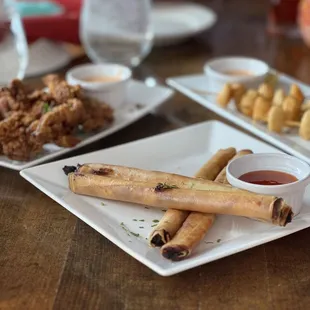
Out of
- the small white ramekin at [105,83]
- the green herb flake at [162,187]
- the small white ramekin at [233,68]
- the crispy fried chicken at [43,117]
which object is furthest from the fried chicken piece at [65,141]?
the small white ramekin at [233,68]

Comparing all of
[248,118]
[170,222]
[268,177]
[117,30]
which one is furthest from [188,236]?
[117,30]

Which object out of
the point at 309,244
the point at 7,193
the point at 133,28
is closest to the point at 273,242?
the point at 309,244

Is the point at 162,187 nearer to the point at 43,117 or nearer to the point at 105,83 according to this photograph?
the point at 43,117

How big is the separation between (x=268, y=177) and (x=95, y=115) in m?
0.45

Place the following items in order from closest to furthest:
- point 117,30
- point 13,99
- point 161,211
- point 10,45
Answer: point 161,211 → point 13,99 → point 10,45 → point 117,30

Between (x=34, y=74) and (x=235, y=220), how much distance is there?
101 cm

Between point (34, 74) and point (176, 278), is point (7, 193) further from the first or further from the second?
point (34, 74)

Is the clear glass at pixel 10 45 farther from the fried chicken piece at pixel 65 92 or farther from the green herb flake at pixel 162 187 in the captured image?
the green herb flake at pixel 162 187

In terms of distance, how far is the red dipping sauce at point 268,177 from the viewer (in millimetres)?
1081

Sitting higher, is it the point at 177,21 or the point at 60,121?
the point at 60,121

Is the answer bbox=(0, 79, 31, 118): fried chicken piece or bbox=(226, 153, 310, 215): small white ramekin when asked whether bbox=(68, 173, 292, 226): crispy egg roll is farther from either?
bbox=(0, 79, 31, 118): fried chicken piece

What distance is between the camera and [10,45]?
5.56 ft

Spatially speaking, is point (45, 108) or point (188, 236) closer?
point (188, 236)

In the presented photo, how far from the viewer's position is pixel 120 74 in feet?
5.30
